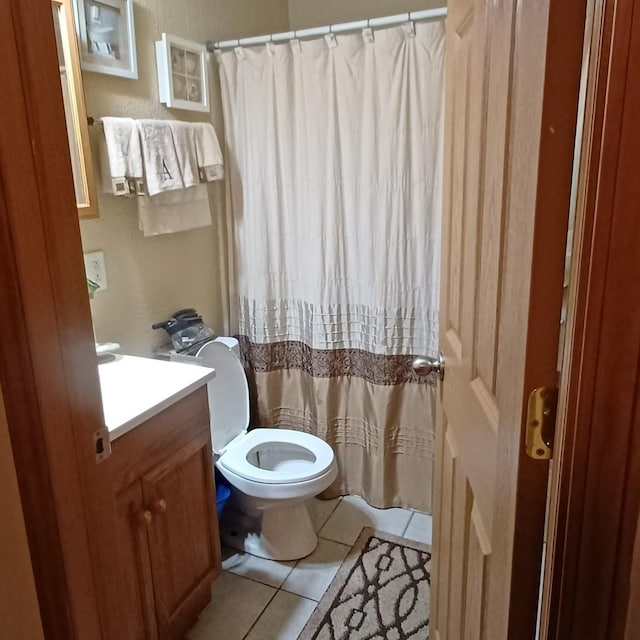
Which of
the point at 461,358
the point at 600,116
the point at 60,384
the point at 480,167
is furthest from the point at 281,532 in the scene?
the point at 600,116

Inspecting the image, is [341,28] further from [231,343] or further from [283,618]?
[283,618]

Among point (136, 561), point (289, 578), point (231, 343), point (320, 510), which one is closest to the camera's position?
point (136, 561)

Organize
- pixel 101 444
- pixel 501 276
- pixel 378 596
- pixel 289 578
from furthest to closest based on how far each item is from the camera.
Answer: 1. pixel 289 578
2. pixel 378 596
3. pixel 101 444
4. pixel 501 276

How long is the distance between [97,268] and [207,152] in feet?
2.03

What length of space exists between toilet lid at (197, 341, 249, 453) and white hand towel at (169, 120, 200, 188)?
603mm

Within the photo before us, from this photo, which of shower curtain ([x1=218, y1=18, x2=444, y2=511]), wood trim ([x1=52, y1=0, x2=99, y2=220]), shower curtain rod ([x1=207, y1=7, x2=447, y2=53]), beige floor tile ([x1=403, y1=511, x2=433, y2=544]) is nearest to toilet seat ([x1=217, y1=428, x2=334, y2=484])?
shower curtain ([x1=218, y1=18, x2=444, y2=511])

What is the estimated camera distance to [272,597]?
196cm

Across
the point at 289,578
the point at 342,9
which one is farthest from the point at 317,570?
the point at 342,9

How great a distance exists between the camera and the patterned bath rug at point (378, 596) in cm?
180

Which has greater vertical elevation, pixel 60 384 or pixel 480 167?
pixel 480 167

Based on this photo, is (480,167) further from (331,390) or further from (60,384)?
Answer: (331,390)

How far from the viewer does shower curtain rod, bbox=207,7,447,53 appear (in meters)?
1.94

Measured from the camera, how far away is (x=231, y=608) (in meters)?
1.92

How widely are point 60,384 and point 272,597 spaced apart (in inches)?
55.9
